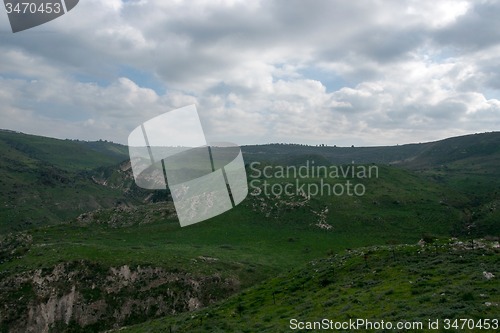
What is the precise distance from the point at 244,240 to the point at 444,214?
60.3m

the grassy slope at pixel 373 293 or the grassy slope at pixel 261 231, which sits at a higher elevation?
the grassy slope at pixel 373 293

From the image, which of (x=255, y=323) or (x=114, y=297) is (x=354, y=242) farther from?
(x=255, y=323)

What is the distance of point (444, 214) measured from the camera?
328 feet

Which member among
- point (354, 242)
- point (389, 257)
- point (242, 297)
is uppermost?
point (389, 257)

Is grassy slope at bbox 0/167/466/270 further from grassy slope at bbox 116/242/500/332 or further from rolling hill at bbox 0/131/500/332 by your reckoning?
grassy slope at bbox 116/242/500/332

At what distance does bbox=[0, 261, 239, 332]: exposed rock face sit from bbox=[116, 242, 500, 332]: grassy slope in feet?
44.4

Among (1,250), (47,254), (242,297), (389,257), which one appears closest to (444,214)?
(389,257)

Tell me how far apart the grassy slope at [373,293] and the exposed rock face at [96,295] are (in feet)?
44.4

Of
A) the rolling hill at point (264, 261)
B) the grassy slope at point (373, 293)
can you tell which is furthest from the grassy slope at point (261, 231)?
the grassy slope at point (373, 293)

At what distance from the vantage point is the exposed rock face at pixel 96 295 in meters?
47.1

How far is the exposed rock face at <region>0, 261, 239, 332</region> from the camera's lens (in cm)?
4709

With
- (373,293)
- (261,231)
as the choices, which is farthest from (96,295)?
(261,231)

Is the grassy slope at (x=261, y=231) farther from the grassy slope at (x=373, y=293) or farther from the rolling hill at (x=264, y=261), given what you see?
the grassy slope at (x=373, y=293)

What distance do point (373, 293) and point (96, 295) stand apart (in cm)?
4120
